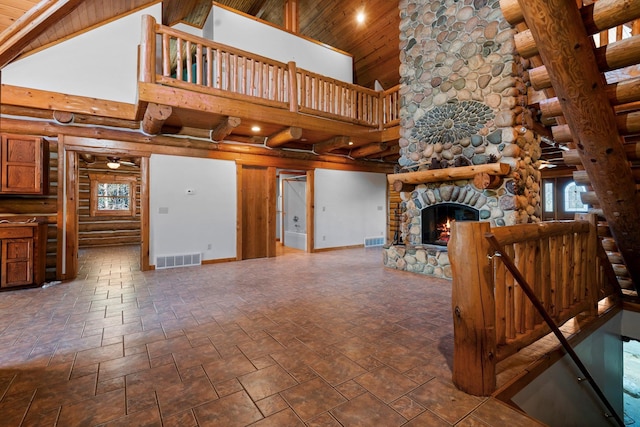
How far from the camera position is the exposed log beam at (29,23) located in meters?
2.05

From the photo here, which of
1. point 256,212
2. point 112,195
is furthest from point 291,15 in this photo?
point 112,195

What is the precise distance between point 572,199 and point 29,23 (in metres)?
12.4

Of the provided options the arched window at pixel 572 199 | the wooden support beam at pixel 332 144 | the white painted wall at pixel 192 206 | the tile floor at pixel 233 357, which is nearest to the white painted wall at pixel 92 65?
the white painted wall at pixel 192 206

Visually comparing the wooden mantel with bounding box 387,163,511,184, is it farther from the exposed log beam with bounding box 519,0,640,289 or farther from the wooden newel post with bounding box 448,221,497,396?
the wooden newel post with bounding box 448,221,497,396

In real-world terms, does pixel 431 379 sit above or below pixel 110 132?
below

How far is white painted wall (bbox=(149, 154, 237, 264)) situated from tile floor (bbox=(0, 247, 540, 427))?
159 centimetres

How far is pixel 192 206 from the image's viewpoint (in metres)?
5.91

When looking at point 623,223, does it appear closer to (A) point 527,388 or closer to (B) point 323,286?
(A) point 527,388

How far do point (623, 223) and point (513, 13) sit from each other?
8.57 feet

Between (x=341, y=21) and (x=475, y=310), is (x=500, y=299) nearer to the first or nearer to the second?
(x=475, y=310)

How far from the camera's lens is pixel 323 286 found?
4.31 metres

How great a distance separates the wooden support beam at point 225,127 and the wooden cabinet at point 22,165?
2478mm

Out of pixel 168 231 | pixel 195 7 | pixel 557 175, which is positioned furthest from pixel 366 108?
pixel 557 175

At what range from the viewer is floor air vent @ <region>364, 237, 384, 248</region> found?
8.51 metres
